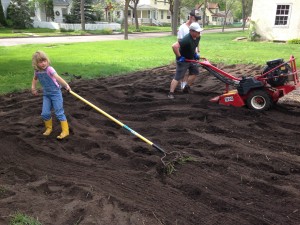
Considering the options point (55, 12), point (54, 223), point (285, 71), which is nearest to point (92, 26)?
point (55, 12)

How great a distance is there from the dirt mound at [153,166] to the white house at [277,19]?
18315 millimetres

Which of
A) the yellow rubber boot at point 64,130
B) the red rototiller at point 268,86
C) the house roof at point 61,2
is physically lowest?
the yellow rubber boot at point 64,130

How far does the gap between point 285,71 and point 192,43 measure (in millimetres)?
2115

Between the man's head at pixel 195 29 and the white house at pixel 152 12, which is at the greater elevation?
the white house at pixel 152 12

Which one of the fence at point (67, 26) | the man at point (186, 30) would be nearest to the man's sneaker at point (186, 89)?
the man at point (186, 30)

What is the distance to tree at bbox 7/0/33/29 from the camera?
38.9 metres

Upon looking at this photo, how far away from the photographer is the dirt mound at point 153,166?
332cm

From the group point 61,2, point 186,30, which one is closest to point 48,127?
point 186,30

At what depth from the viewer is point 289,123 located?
5836 millimetres

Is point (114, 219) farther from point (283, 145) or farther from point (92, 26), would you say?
point (92, 26)

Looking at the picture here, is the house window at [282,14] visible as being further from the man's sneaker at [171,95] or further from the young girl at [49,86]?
the young girl at [49,86]

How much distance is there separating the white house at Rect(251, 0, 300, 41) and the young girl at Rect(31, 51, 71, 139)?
21.3 metres

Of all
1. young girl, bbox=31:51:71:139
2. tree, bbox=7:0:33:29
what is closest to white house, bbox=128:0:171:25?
tree, bbox=7:0:33:29

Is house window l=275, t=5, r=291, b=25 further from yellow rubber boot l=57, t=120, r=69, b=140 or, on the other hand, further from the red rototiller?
yellow rubber boot l=57, t=120, r=69, b=140
